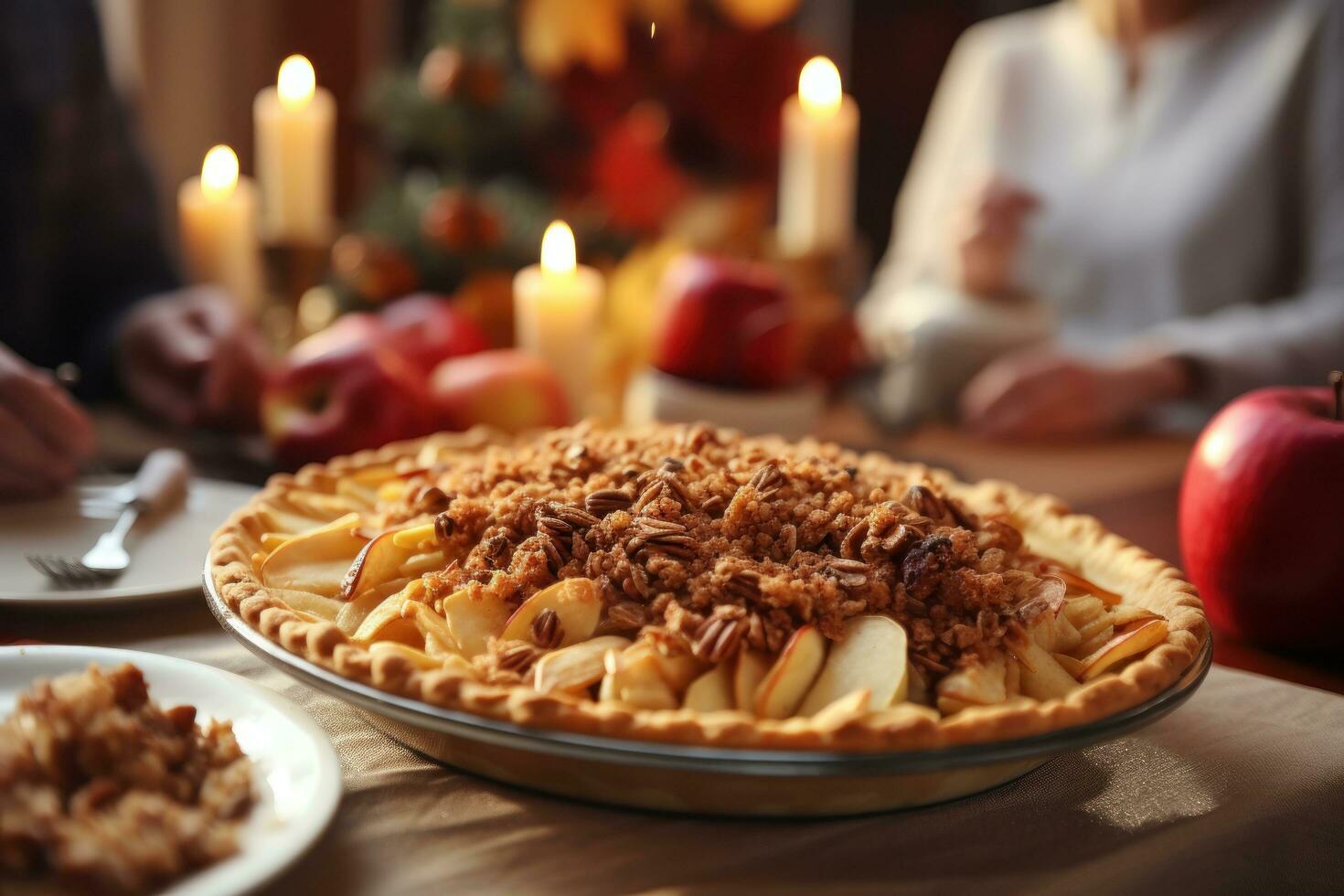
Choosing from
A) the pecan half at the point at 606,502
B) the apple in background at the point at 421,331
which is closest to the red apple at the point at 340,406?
the apple in background at the point at 421,331

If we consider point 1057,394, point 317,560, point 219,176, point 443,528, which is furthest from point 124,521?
point 1057,394

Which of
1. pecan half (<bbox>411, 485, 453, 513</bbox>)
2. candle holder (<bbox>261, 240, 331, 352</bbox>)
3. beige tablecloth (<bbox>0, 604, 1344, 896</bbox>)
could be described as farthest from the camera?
candle holder (<bbox>261, 240, 331, 352</bbox>)

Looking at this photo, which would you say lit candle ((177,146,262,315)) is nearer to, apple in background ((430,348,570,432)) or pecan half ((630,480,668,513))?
apple in background ((430,348,570,432))

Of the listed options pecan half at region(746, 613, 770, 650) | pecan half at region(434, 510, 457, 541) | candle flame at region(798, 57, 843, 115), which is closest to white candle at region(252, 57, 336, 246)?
candle flame at region(798, 57, 843, 115)

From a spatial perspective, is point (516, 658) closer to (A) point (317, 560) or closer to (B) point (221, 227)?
(A) point (317, 560)

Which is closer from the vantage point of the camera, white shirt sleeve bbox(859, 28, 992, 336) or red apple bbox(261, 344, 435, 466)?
red apple bbox(261, 344, 435, 466)

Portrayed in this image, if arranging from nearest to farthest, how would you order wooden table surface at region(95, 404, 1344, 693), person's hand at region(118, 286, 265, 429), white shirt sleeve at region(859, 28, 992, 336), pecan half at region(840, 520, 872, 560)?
pecan half at region(840, 520, 872, 560) → wooden table surface at region(95, 404, 1344, 693) → person's hand at region(118, 286, 265, 429) → white shirt sleeve at region(859, 28, 992, 336)

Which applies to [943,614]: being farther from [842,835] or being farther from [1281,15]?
[1281,15]
